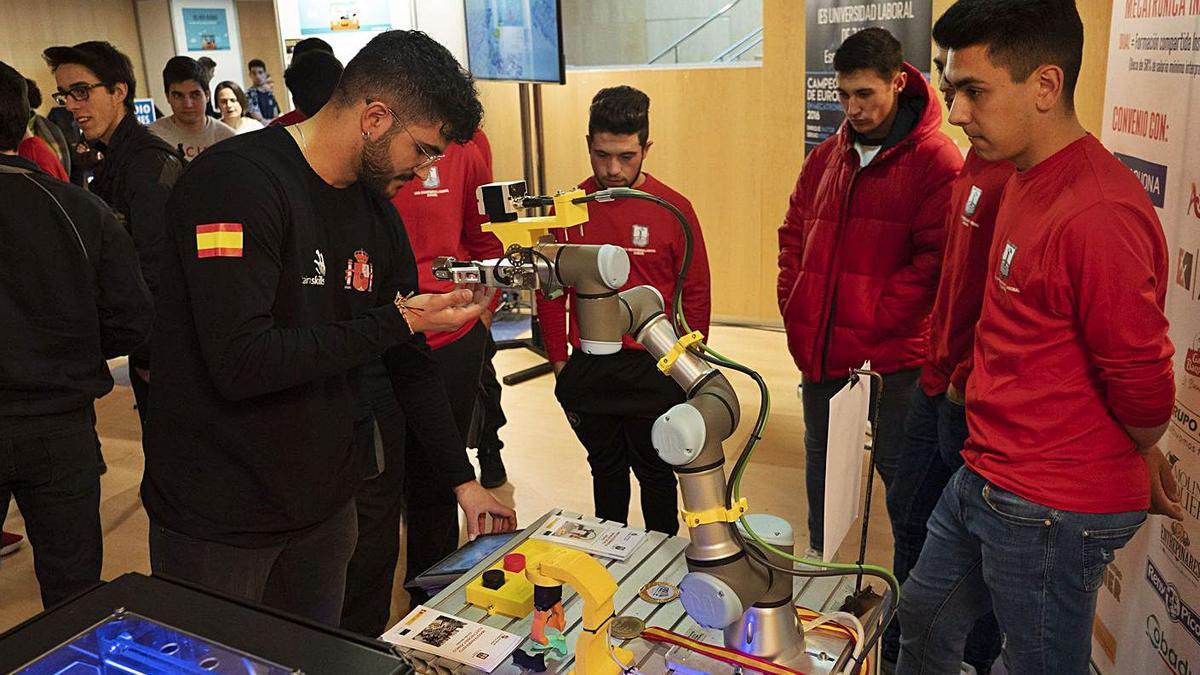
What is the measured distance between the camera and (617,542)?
65.5 inches

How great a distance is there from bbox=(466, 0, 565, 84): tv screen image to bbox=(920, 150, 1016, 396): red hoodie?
246 centimetres

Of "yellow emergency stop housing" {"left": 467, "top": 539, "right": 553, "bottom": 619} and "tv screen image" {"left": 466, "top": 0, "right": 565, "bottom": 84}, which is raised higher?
"tv screen image" {"left": 466, "top": 0, "right": 565, "bottom": 84}

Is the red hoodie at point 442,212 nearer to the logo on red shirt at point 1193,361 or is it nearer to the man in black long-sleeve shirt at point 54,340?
the man in black long-sleeve shirt at point 54,340

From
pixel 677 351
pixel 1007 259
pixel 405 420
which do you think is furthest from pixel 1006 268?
pixel 405 420

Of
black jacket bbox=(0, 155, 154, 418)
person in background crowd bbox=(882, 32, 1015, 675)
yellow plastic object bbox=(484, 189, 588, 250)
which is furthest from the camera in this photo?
black jacket bbox=(0, 155, 154, 418)

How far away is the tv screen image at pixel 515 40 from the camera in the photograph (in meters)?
4.18

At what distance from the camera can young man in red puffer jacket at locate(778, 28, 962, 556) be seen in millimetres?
2312

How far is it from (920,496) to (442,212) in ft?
4.67

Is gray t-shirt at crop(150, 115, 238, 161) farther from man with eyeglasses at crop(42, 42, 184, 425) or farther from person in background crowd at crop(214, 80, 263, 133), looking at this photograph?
person in background crowd at crop(214, 80, 263, 133)

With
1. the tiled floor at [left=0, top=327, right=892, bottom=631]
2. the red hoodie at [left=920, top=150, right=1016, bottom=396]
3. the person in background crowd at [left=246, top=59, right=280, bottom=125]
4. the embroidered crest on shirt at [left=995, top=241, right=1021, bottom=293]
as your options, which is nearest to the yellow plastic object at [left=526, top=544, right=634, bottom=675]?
the embroidered crest on shirt at [left=995, top=241, right=1021, bottom=293]

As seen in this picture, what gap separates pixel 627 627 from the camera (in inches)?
52.7

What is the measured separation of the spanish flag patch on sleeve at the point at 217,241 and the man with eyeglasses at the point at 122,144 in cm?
183

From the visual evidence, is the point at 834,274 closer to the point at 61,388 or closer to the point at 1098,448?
the point at 1098,448

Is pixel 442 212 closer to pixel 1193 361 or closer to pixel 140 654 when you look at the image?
pixel 1193 361
